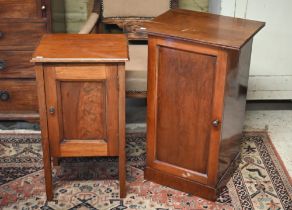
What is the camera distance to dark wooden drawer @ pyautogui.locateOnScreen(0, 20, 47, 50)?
315cm

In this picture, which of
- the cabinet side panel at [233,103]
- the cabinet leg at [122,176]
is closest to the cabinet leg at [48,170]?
the cabinet leg at [122,176]

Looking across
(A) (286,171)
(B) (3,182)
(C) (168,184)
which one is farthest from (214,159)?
(B) (3,182)

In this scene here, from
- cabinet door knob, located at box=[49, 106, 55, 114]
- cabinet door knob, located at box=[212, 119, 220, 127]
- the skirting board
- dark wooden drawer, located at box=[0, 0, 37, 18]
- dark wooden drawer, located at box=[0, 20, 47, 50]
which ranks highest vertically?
dark wooden drawer, located at box=[0, 0, 37, 18]

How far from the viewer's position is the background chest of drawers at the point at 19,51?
3113 millimetres

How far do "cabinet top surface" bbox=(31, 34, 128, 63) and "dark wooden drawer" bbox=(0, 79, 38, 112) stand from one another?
66cm

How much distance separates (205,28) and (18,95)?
1.37 m

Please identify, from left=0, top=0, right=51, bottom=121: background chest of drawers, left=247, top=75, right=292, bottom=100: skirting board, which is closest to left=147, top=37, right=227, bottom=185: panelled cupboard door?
left=0, top=0, right=51, bottom=121: background chest of drawers

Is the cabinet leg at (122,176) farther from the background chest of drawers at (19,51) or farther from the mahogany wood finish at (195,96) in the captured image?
the background chest of drawers at (19,51)

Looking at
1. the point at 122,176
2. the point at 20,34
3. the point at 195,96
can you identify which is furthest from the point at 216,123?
the point at 20,34

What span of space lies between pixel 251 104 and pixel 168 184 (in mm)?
1262

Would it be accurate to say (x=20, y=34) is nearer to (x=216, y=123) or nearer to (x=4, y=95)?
(x=4, y=95)

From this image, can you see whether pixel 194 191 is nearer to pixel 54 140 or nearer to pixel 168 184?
pixel 168 184

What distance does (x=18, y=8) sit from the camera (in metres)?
3.11

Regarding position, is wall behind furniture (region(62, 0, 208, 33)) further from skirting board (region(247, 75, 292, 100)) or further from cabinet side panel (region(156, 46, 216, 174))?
cabinet side panel (region(156, 46, 216, 174))
